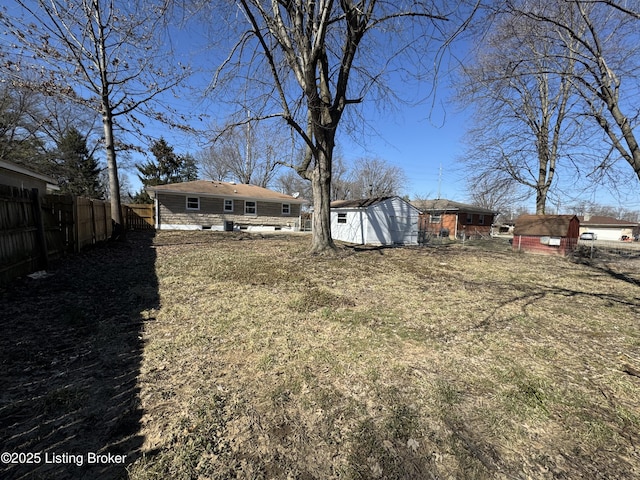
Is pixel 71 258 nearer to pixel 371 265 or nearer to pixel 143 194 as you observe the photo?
pixel 371 265

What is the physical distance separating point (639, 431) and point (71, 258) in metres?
10.8

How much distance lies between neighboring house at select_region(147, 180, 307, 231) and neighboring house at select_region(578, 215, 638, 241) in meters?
49.2

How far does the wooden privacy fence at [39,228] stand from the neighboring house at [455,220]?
2409cm

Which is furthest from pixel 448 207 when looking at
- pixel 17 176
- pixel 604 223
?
pixel 604 223

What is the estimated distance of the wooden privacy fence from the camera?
5.07 meters

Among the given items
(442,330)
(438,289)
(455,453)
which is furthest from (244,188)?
(455,453)

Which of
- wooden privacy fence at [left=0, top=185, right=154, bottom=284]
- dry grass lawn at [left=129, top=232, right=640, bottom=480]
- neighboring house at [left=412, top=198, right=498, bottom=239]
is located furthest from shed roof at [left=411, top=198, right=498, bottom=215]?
wooden privacy fence at [left=0, top=185, right=154, bottom=284]

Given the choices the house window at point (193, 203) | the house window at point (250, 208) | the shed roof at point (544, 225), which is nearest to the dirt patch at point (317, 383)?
the shed roof at point (544, 225)

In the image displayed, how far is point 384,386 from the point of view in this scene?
2631 millimetres

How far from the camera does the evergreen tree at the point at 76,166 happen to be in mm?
25172

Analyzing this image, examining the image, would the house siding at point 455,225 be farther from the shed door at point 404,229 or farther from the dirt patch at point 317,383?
the dirt patch at point 317,383

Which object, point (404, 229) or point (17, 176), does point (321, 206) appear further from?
point (404, 229)

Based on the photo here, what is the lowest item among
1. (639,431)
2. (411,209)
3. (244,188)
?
(639,431)

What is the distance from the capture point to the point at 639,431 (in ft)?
7.23
